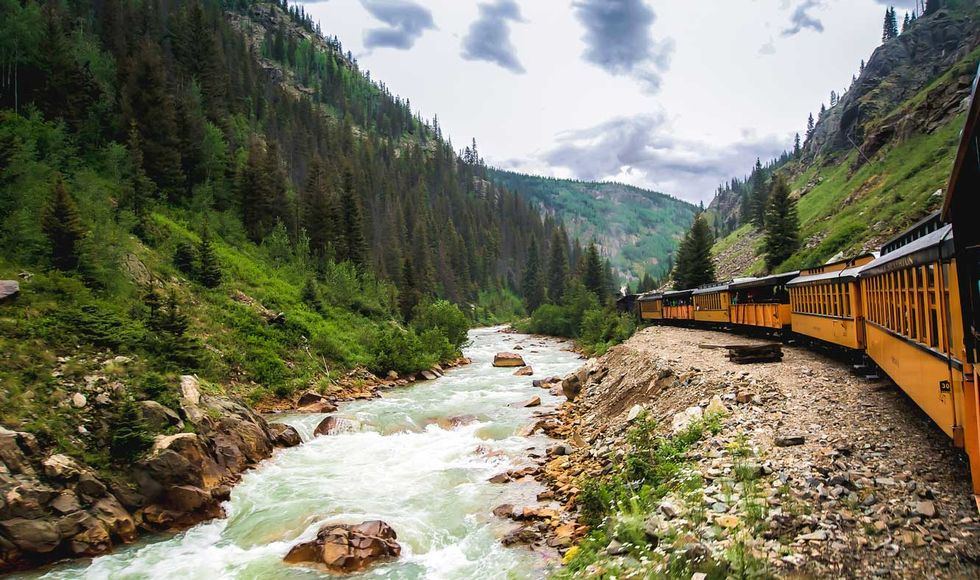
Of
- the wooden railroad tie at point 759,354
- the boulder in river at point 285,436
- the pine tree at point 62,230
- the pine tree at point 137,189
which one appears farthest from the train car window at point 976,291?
the pine tree at point 137,189

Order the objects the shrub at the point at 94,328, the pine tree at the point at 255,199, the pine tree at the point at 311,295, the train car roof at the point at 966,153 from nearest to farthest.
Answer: the train car roof at the point at 966,153 → the shrub at the point at 94,328 → the pine tree at the point at 311,295 → the pine tree at the point at 255,199

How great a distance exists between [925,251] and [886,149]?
305ft

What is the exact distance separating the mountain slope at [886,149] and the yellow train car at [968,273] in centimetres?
4822

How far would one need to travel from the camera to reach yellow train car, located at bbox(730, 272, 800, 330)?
24.2 meters

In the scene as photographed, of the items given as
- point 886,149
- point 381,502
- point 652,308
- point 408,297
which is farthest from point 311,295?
point 886,149

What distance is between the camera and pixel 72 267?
18.2 m

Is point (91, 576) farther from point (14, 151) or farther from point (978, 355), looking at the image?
point (14, 151)

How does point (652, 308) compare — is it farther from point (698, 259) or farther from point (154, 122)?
point (154, 122)

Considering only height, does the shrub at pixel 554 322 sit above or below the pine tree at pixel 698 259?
below

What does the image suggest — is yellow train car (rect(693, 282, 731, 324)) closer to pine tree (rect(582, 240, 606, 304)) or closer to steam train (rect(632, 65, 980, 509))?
steam train (rect(632, 65, 980, 509))

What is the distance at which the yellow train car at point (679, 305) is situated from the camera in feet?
136

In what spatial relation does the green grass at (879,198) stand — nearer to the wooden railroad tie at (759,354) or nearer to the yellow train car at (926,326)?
the wooden railroad tie at (759,354)

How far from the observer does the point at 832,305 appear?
1642 cm

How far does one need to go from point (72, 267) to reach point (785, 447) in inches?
919
